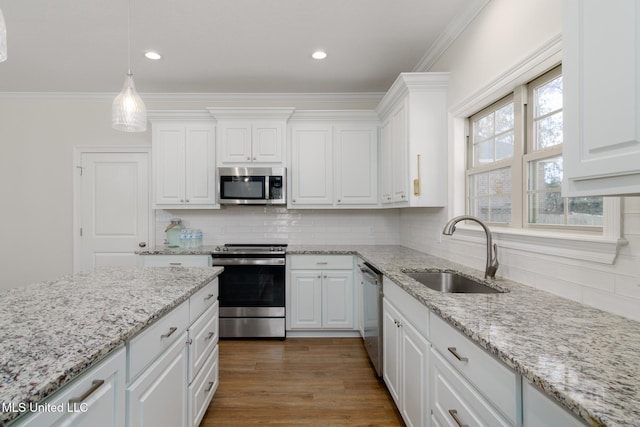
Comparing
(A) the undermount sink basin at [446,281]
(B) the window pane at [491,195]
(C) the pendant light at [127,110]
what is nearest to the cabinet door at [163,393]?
(C) the pendant light at [127,110]

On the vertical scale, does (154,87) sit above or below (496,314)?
above

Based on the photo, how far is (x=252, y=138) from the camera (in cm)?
352

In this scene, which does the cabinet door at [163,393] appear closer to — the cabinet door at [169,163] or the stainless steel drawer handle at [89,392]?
the stainless steel drawer handle at [89,392]

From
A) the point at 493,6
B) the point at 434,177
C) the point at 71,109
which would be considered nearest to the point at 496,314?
the point at 434,177

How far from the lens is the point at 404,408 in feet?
6.13

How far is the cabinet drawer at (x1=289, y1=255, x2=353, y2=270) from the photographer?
10.9 ft

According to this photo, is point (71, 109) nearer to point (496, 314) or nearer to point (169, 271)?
point (169, 271)

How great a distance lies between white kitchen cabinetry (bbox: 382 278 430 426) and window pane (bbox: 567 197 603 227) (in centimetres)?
85

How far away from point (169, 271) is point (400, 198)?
6.50ft

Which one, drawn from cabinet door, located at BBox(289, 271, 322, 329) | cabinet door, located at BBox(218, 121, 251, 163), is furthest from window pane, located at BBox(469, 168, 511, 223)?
cabinet door, located at BBox(218, 121, 251, 163)

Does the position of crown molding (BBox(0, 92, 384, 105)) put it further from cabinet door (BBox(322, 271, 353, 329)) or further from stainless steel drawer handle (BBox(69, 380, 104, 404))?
stainless steel drawer handle (BBox(69, 380, 104, 404))

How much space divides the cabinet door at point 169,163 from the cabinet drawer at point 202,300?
1803mm

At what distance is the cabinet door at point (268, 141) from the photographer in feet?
11.5

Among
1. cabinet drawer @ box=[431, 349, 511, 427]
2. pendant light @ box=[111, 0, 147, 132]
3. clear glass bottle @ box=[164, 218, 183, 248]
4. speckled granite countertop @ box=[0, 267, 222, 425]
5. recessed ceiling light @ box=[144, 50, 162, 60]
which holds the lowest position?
cabinet drawer @ box=[431, 349, 511, 427]
